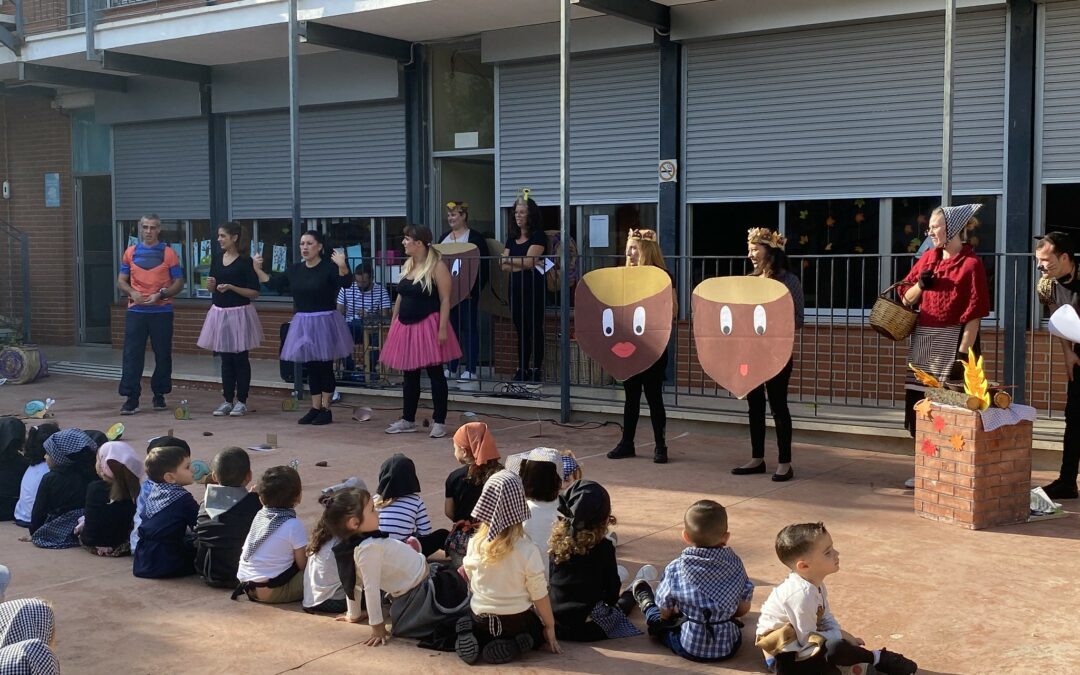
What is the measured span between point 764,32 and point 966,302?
4.89 metres

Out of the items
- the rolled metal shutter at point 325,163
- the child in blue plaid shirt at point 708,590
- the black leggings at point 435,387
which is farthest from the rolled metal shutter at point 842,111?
the child in blue plaid shirt at point 708,590

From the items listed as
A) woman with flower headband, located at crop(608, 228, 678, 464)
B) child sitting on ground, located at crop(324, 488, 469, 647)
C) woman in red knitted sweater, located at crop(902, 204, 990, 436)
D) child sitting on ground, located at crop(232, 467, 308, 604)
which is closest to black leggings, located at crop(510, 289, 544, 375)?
woman with flower headband, located at crop(608, 228, 678, 464)

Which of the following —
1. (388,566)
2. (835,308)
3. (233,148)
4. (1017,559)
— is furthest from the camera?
(233,148)

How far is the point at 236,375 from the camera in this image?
12.1 meters

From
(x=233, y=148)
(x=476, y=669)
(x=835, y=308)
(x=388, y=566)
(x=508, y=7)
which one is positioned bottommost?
(x=476, y=669)

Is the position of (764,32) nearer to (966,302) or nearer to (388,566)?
(966,302)

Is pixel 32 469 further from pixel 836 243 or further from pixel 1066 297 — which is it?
pixel 836 243

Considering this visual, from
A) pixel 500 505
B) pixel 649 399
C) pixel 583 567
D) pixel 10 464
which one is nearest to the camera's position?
pixel 500 505

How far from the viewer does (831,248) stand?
1138 cm

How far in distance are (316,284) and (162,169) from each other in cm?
708

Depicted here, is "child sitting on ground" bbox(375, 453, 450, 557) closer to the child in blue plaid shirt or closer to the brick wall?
the child in blue plaid shirt

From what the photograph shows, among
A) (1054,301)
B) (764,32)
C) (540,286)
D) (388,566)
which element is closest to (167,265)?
(540,286)

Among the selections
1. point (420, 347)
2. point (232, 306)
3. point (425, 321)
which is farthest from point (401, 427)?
point (232, 306)

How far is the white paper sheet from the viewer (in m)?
6.88
